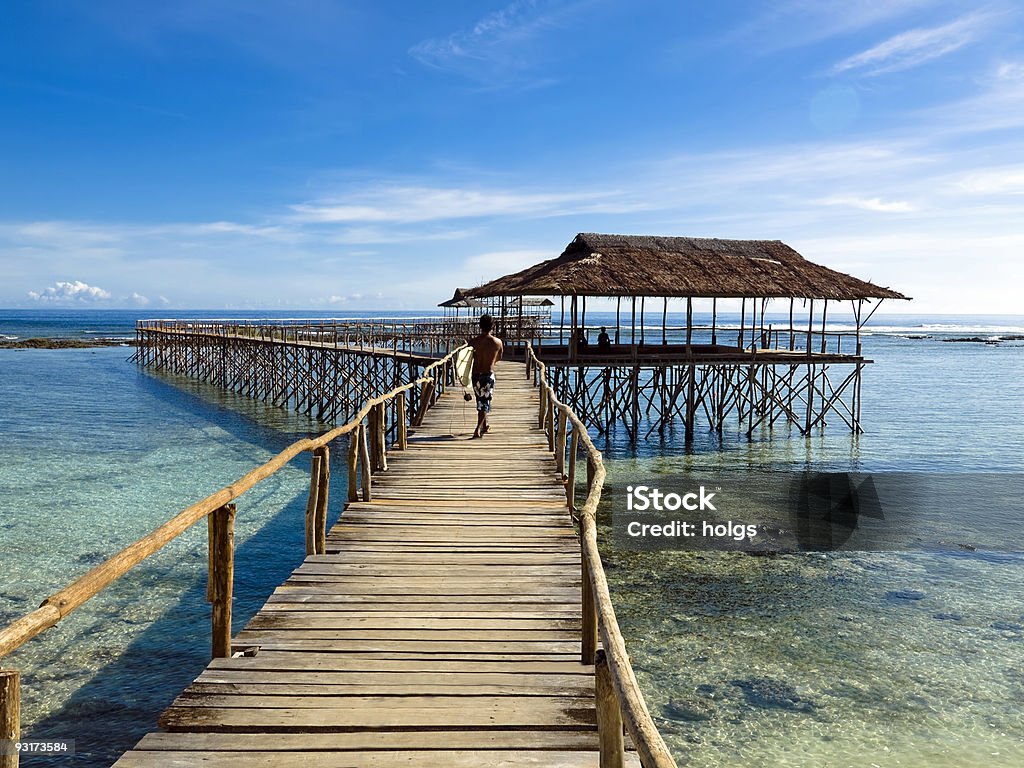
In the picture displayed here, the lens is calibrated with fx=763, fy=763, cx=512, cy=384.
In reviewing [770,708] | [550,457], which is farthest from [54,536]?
[770,708]

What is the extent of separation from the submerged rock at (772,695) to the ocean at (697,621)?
0.07 ft

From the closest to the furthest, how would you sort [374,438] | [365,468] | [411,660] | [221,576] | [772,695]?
[411,660] → [221,576] → [772,695] → [365,468] → [374,438]

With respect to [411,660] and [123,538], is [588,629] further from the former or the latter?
[123,538]

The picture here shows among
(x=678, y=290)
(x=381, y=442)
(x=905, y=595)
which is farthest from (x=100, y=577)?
(x=678, y=290)

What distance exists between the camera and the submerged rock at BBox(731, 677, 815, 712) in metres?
7.16

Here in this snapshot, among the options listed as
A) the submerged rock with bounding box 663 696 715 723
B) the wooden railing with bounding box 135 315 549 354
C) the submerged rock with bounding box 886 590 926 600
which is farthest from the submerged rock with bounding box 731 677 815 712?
the wooden railing with bounding box 135 315 549 354

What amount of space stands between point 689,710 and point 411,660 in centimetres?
412

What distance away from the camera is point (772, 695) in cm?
736

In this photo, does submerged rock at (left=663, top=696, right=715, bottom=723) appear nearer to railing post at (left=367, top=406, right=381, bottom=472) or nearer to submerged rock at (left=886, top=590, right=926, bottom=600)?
railing post at (left=367, top=406, right=381, bottom=472)

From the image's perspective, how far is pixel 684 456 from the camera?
20344 millimetres

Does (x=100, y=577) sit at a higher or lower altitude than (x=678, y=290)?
lower

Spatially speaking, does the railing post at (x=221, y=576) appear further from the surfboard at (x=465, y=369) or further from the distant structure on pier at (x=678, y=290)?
the distant structure on pier at (x=678, y=290)

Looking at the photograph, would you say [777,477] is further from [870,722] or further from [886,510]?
[870,722]

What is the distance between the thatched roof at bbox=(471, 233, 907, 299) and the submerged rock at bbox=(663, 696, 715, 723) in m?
13.2
